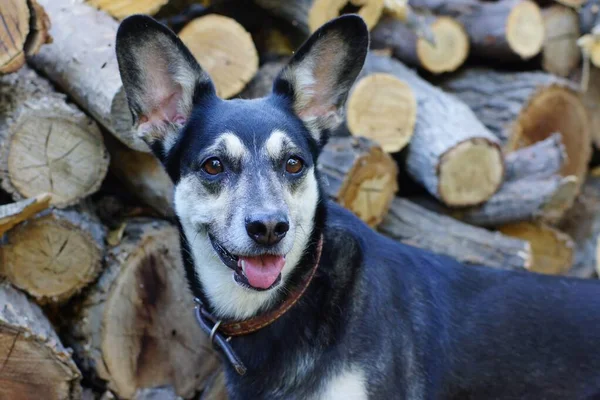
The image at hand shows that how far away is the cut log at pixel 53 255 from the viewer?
3387 millimetres

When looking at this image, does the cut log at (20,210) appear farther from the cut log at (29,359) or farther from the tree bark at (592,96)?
the tree bark at (592,96)

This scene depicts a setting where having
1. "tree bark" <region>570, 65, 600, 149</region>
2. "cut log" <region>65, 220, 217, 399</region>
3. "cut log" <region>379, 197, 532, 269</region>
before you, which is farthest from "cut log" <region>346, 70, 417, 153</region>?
"tree bark" <region>570, 65, 600, 149</region>

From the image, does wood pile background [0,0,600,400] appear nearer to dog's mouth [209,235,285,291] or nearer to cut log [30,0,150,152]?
cut log [30,0,150,152]

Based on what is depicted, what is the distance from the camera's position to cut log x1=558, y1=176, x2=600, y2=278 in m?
5.32

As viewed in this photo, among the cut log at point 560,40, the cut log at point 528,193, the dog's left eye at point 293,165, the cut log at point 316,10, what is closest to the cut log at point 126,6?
the cut log at point 316,10

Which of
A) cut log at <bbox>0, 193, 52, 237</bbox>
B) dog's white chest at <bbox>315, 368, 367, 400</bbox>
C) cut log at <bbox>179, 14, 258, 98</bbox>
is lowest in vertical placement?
dog's white chest at <bbox>315, 368, 367, 400</bbox>

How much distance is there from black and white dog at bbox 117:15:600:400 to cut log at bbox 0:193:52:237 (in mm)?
637

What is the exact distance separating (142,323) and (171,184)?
801 mm

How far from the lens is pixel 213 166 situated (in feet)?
8.83

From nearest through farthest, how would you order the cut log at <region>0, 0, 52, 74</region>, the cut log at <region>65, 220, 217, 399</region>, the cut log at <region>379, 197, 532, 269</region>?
the cut log at <region>0, 0, 52, 74</region> → the cut log at <region>65, 220, 217, 399</region> → the cut log at <region>379, 197, 532, 269</region>

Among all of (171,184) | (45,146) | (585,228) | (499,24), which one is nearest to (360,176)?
(171,184)

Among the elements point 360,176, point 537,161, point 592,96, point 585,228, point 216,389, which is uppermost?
point 360,176

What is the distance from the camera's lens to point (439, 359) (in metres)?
2.87

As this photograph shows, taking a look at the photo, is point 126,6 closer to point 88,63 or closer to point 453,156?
point 88,63
